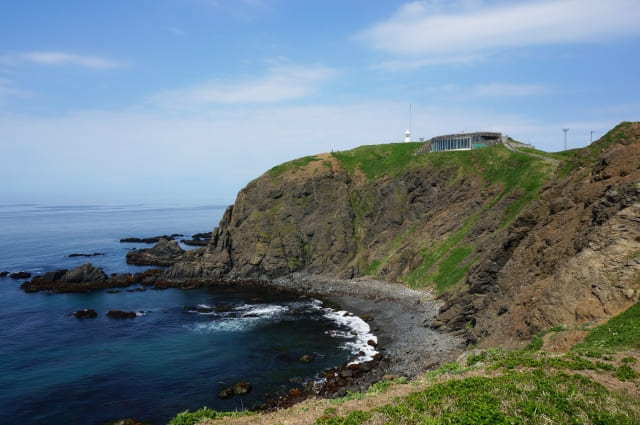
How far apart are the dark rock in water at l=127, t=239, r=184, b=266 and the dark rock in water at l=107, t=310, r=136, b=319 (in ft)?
129

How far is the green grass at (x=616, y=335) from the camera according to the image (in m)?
20.3

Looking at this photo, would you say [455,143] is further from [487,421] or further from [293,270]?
[487,421]

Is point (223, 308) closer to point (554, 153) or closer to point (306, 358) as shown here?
point (306, 358)

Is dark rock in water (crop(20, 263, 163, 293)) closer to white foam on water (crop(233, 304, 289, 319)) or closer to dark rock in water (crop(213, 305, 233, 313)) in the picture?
dark rock in water (crop(213, 305, 233, 313))

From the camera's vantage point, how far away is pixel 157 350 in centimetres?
4719

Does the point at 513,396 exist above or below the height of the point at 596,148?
below

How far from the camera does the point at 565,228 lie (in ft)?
114

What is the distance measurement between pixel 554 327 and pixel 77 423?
38.0 meters

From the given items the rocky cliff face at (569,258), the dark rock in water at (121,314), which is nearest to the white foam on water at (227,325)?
the dark rock in water at (121,314)

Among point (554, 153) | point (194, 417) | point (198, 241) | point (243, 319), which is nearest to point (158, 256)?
point (198, 241)

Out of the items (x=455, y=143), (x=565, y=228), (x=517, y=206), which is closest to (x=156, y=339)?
(x=565, y=228)

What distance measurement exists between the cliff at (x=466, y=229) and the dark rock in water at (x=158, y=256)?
1401 cm

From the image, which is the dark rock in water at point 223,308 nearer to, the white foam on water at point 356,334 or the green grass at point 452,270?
the white foam on water at point 356,334

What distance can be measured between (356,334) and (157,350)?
2489 cm
